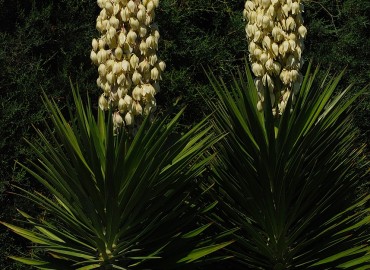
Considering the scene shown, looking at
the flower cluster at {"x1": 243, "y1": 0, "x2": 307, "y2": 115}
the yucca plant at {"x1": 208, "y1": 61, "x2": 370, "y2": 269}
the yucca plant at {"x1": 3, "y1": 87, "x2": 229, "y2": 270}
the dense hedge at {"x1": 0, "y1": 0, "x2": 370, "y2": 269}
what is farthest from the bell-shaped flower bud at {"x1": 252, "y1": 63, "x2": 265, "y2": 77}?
the dense hedge at {"x1": 0, "y1": 0, "x2": 370, "y2": 269}

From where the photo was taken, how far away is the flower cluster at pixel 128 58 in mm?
3578

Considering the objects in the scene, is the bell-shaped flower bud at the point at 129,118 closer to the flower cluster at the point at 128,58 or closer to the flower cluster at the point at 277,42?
the flower cluster at the point at 128,58

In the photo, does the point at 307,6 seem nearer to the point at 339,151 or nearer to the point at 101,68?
the point at 339,151

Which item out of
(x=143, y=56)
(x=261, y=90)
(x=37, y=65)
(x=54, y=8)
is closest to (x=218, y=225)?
(x=261, y=90)

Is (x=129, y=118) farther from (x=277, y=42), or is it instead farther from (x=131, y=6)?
(x=277, y=42)

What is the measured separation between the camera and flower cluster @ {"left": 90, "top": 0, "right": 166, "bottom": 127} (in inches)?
141

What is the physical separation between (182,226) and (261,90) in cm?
86

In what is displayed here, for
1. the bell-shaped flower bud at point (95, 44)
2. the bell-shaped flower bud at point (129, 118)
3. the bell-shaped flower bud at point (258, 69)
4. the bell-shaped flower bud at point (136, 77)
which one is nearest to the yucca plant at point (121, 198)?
the bell-shaped flower bud at point (129, 118)

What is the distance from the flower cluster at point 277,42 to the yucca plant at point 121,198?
1.65 ft

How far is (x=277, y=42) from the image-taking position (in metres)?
3.98

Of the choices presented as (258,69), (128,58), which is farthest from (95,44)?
(258,69)

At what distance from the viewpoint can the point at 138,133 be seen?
3543 mm

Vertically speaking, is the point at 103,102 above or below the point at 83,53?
below

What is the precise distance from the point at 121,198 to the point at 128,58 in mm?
676
